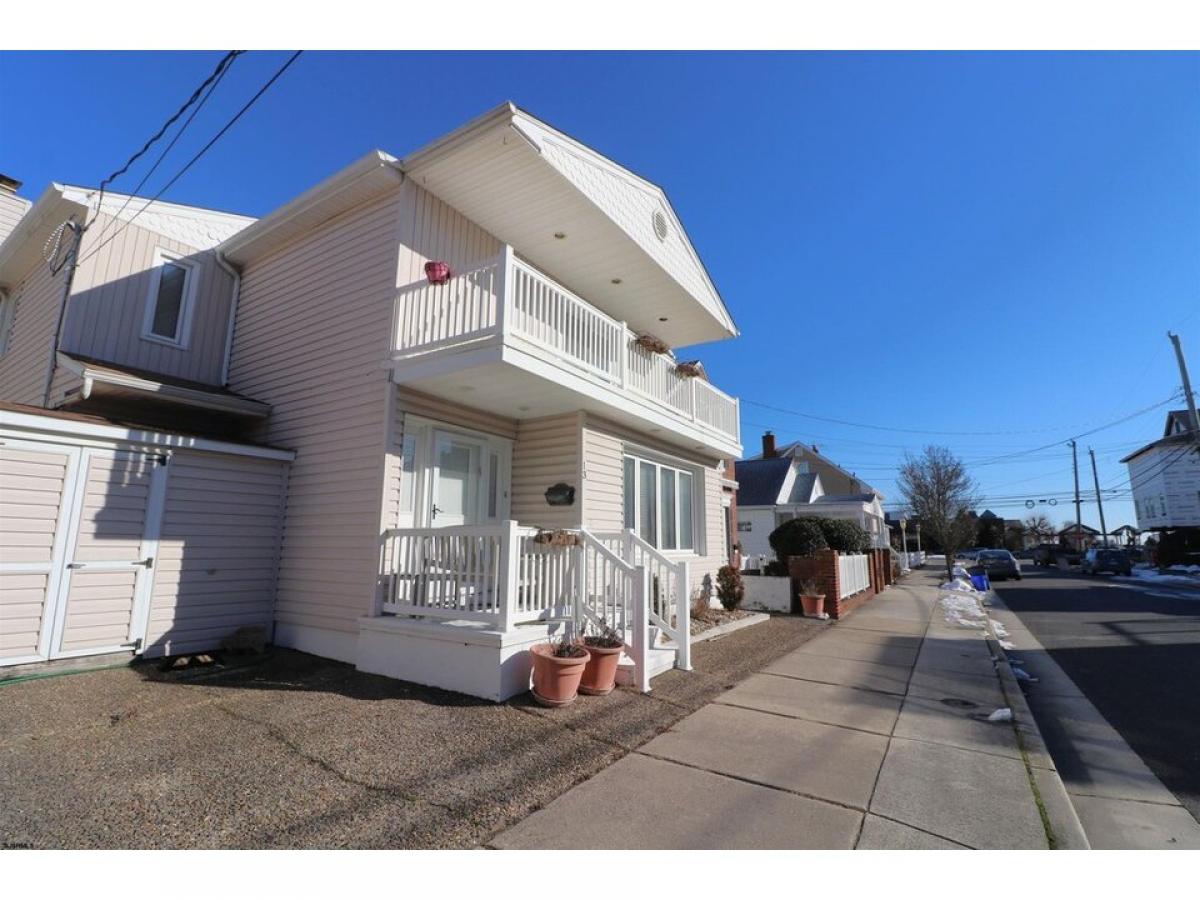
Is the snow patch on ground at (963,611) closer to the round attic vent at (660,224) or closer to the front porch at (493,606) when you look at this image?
the front porch at (493,606)

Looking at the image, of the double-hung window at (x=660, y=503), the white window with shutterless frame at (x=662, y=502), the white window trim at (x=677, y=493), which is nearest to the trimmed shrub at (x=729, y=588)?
the white window trim at (x=677, y=493)

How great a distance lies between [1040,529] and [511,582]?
328 ft

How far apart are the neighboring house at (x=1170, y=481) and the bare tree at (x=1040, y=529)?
3935cm

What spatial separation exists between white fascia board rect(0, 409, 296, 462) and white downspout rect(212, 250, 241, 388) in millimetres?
2751

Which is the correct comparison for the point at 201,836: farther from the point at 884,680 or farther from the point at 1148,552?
the point at 1148,552

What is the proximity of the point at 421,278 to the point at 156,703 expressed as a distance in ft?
18.8

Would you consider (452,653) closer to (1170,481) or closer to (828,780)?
(828,780)

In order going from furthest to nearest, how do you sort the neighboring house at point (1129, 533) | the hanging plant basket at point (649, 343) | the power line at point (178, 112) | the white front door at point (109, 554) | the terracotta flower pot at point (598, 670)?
the neighboring house at point (1129, 533) → the hanging plant basket at point (649, 343) → the white front door at point (109, 554) → the terracotta flower pot at point (598, 670) → the power line at point (178, 112)

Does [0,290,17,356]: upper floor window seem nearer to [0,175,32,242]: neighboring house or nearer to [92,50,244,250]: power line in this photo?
[0,175,32,242]: neighboring house

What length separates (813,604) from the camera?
11789mm

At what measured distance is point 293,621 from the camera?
24.8 feet

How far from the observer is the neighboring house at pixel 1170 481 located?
3512 cm

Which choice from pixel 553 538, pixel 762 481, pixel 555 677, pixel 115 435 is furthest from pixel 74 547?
pixel 762 481

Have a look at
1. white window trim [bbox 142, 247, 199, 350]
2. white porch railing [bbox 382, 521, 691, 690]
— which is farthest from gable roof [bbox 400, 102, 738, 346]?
white porch railing [bbox 382, 521, 691, 690]
